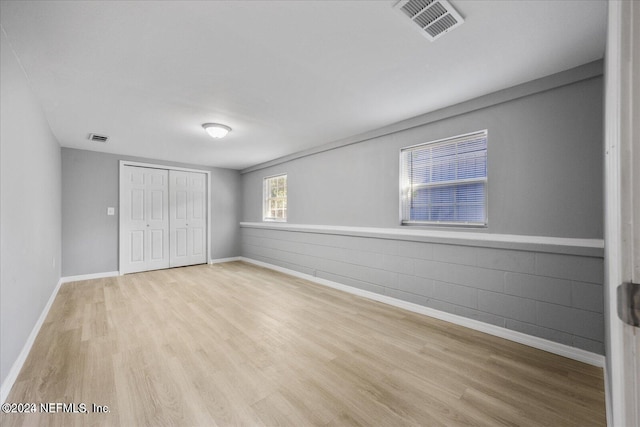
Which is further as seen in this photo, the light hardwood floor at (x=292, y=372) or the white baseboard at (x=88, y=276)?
the white baseboard at (x=88, y=276)

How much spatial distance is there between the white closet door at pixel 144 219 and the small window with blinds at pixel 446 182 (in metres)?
Result: 5.19

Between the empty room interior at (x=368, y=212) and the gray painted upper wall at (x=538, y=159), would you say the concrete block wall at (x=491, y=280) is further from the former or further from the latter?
the gray painted upper wall at (x=538, y=159)

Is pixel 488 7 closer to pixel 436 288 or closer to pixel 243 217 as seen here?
pixel 436 288

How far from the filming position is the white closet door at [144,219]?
532 centimetres

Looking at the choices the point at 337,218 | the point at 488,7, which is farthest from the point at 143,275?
the point at 488,7

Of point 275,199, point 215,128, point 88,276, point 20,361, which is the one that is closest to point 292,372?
point 20,361

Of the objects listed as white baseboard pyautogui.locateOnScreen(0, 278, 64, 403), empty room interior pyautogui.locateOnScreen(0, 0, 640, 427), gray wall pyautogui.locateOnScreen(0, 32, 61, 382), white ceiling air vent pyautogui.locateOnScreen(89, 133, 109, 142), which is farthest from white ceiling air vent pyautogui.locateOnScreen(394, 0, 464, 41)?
white ceiling air vent pyautogui.locateOnScreen(89, 133, 109, 142)

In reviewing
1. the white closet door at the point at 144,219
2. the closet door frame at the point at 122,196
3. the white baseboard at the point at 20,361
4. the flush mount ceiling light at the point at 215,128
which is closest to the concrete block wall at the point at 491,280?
the flush mount ceiling light at the point at 215,128

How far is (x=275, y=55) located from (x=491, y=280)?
294cm

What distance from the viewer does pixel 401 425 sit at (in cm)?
154

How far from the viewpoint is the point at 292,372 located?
2045 millimetres

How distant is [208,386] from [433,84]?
10.5ft

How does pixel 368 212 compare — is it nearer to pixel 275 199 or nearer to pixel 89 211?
pixel 275 199

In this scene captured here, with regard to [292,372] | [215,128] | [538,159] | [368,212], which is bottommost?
[292,372]
